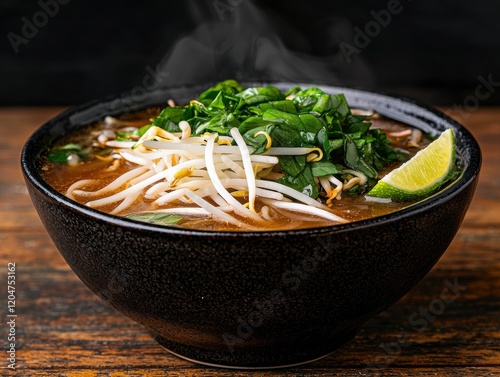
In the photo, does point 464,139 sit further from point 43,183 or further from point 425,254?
point 43,183

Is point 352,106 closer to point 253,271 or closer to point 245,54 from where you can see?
point 245,54

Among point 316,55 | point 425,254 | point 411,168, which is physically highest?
point 411,168

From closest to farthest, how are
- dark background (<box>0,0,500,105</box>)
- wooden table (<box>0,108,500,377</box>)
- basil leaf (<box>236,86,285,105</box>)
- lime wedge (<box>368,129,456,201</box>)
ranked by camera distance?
lime wedge (<box>368,129,456,201</box>), wooden table (<box>0,108,500,377</box>), basil leaf (<box>236,86,285,105</box>), dark background (<box>0,0,500,105</box>)

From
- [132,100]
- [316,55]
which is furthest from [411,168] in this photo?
[316,55]

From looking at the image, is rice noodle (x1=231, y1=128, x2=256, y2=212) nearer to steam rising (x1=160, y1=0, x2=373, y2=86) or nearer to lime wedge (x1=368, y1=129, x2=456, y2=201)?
lime wedge (x1=368, y1=129, x2=456, y2=201)

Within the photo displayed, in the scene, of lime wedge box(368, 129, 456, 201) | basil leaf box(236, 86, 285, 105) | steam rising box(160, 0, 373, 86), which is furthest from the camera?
steam rising box(160, 0, 373, 86)

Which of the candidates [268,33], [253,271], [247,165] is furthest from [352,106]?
[268,33]

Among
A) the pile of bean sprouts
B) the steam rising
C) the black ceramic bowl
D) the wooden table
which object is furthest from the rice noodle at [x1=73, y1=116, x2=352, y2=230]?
the steam rising
